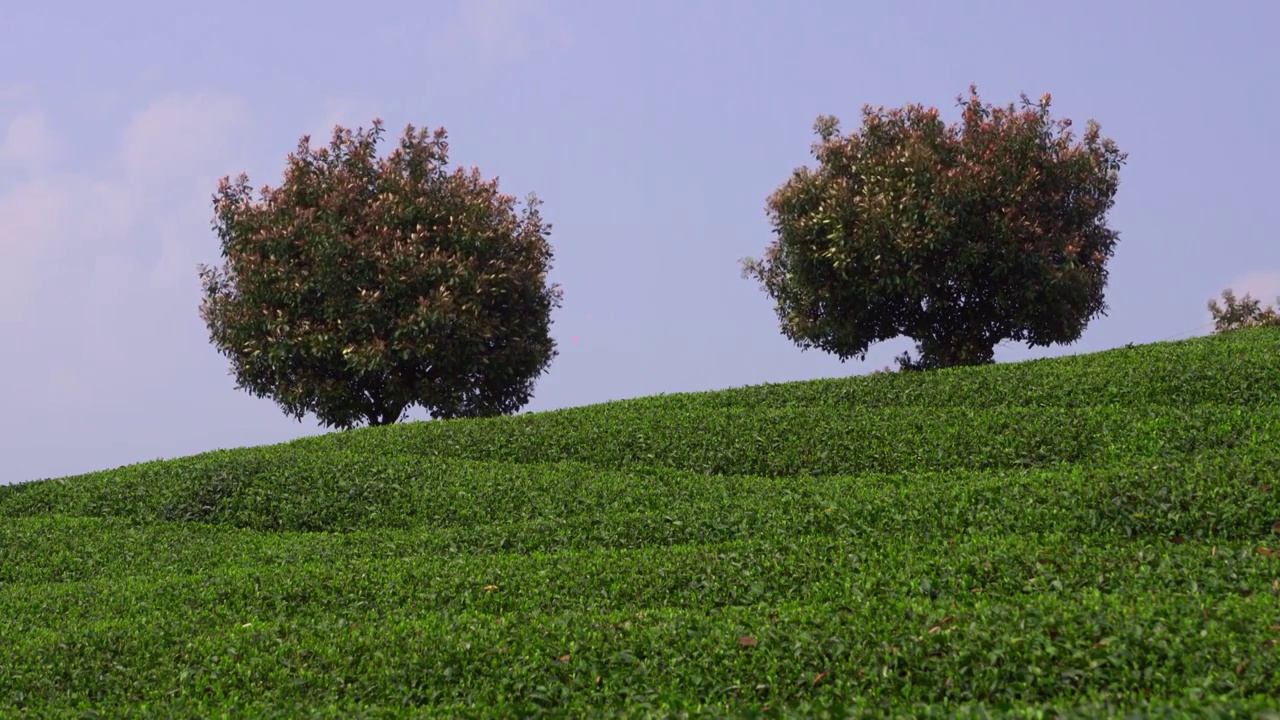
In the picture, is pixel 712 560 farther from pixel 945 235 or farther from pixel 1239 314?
pixel 1239 314

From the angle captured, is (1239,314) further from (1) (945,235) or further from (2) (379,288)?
(2) (379,288)

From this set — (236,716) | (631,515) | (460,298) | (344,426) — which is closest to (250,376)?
(344,426)

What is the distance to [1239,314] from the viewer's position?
149 feet

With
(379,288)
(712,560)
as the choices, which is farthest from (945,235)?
(712,560)

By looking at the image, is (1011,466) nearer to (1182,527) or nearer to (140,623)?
(1182,527)

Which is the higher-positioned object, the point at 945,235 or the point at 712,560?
the point at 945,235

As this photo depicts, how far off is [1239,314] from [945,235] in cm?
2012

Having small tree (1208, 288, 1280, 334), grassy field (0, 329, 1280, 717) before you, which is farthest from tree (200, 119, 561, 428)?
small tree (1208, 288, 1280, 334)

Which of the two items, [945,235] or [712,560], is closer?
[712,560]

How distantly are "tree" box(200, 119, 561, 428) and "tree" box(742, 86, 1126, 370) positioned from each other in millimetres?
8840

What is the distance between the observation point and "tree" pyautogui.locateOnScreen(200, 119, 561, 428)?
32.6 meters

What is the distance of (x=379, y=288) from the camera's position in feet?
108

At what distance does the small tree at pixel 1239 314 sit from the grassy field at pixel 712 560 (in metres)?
20.7

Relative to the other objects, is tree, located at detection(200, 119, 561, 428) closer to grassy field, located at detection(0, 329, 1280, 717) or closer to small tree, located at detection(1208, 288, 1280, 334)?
grassy field, located at detection(0, 329, 1280, 717)
